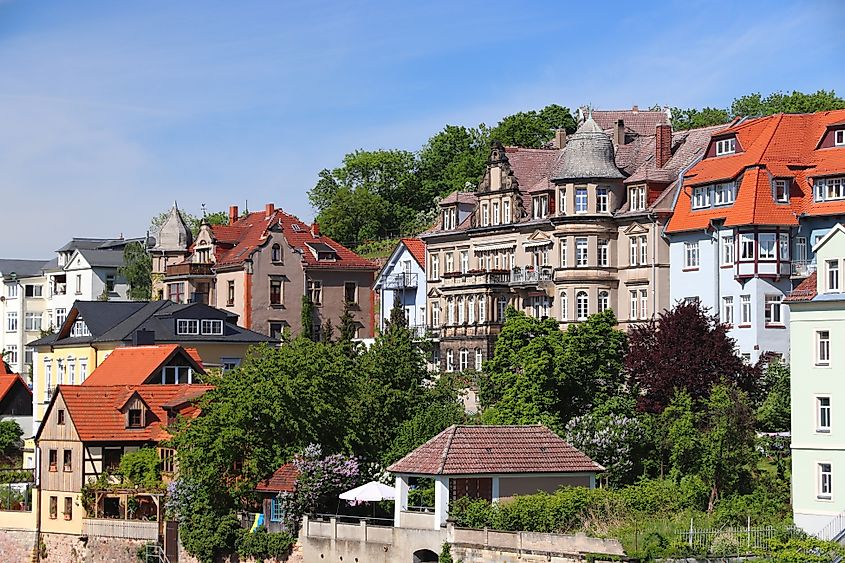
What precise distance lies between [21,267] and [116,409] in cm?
5879

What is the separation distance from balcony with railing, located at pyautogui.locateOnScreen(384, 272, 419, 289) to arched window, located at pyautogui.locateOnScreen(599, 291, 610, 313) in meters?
17.6

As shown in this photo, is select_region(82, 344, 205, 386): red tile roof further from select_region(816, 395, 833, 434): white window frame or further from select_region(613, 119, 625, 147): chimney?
select_region(816, 395, 833, 434): white window frame

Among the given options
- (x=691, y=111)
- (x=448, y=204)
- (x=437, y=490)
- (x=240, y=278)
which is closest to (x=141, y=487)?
(x=437, y=490)

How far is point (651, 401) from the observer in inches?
2419

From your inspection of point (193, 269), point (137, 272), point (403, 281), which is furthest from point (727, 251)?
point (137, 272)

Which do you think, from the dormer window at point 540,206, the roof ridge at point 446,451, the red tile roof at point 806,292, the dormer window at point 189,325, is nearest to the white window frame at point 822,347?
the red tile roof at point 806,292

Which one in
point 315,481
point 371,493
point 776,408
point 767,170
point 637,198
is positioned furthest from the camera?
point 637,198

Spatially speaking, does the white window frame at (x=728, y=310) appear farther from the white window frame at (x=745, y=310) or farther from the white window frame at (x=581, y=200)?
the white window frame at (x=581, y=200)

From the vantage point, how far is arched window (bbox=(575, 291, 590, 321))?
7725cm

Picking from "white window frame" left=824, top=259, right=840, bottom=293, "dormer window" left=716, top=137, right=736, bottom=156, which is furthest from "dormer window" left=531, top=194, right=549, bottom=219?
"white window frame" left=824, top=259, right=840, bottom=293

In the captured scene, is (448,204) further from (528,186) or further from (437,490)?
(437,490)

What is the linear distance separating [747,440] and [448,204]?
115 feet

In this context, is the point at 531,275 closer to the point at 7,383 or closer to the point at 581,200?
the point at 581,200

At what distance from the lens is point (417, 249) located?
93688 millimetres
